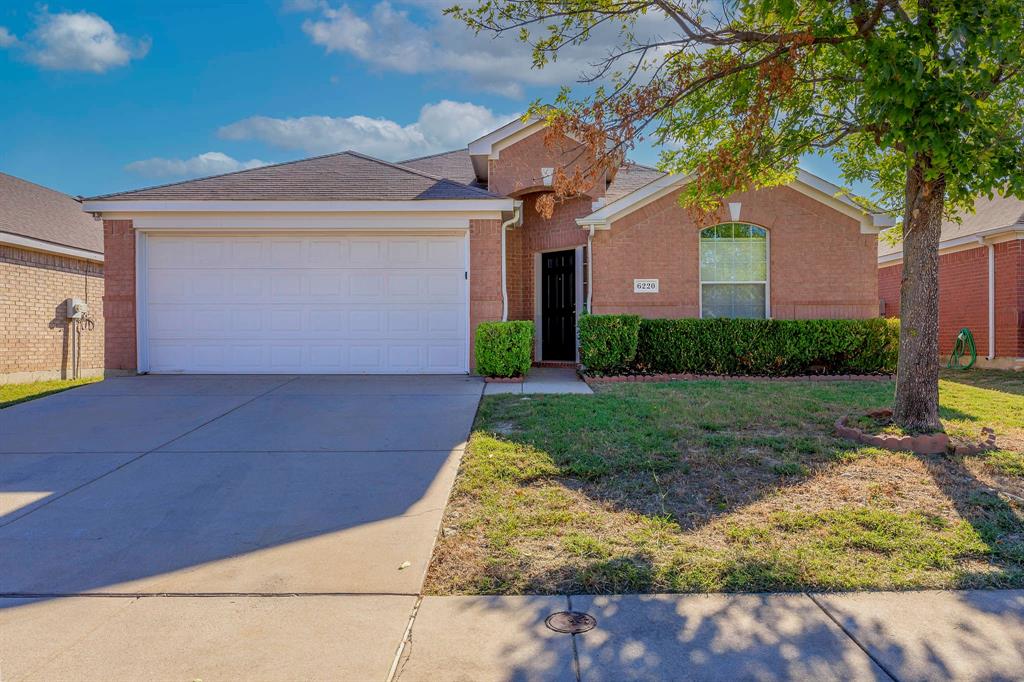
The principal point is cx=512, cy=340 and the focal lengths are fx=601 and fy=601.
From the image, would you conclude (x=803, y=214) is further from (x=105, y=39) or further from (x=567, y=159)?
(x=105, y=39)

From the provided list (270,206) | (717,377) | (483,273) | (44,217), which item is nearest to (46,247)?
(44,217)

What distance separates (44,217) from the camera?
14359 mm

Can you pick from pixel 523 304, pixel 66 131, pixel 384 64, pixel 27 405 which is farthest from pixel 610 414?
pixel 66 131

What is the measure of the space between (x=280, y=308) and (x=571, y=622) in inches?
353

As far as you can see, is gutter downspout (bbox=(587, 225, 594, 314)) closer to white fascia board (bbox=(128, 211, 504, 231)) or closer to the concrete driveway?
white fascia board (bbox=(128, 211, 504, 231))

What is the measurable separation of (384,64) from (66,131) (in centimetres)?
1030

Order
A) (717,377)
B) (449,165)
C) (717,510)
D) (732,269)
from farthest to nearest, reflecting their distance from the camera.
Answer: (449,165)
(732,269)
(717,377)
(717,510)

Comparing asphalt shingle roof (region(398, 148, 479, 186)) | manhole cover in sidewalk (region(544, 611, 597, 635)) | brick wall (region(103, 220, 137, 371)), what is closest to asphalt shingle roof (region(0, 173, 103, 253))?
brick wall (region(103, 220, 137, 371))

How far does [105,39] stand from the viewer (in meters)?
12.3

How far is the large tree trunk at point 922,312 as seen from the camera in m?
5.91

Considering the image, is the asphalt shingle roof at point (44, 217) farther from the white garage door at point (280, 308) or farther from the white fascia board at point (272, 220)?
the white garage door at point (280, 308)

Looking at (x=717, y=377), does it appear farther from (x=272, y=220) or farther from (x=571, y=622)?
(x=571, y=622)

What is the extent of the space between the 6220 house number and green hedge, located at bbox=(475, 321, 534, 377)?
2.89m

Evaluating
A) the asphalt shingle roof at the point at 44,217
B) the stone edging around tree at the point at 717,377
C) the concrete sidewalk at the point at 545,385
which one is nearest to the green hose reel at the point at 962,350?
the stone edging around tree at the point at 717,377
